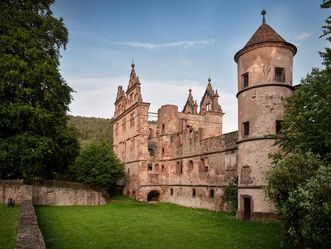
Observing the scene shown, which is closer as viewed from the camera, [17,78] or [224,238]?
[224,238]

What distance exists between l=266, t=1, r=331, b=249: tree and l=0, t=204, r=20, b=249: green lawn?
28.7 ft

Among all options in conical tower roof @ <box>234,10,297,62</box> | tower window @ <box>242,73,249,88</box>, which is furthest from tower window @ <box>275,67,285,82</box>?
tower window @ <box>242,73,249,88</box>

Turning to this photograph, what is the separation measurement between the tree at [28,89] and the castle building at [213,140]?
1249 cm

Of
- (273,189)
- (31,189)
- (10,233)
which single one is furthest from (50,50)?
(273,189)

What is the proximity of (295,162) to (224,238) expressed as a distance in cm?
555

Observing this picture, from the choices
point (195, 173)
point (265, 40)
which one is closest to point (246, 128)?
point (265, 40)

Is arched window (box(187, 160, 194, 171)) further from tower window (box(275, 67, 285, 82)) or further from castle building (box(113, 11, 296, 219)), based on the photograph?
tower window (box(275, 67, 285, 82))

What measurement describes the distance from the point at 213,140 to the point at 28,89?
49.2 ft

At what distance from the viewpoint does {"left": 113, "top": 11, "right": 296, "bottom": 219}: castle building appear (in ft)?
66.3

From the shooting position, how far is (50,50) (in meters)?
27.0

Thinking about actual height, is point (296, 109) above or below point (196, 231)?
above

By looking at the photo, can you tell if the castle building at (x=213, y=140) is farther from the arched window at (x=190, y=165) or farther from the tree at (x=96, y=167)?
the tree at (x=96, y=167)

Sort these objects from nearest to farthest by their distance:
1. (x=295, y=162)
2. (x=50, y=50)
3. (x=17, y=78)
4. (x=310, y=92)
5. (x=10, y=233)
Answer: (x=295, y=162) < (x=10, y=233) < (x=310, y=92) < (x=17, y=78) < (x=50, y=50)

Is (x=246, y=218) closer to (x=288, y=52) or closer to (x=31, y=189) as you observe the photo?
(x=288, y=52)
